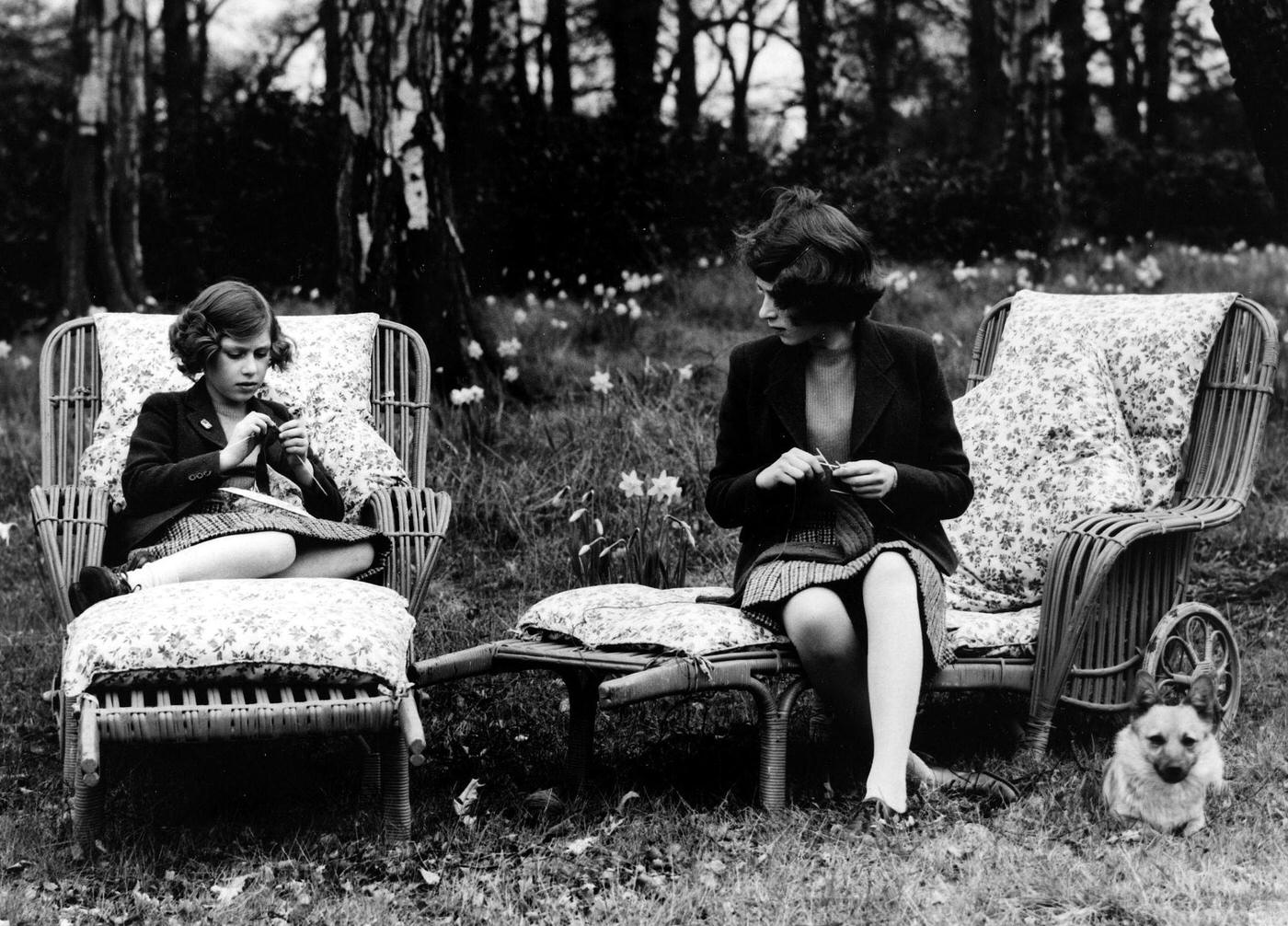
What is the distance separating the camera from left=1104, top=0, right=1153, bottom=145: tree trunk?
20297 millimetres

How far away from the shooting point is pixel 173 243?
438 inches

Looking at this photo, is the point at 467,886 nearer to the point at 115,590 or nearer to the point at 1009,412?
the point at 115,590

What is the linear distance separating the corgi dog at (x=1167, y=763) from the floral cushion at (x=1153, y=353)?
3.30 ft

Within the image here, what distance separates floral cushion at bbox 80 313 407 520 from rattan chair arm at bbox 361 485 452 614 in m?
0.14

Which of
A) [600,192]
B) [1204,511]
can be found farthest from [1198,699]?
[600,192]

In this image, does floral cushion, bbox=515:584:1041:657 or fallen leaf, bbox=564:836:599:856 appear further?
floral cushion, bbox=515:584:1041:657

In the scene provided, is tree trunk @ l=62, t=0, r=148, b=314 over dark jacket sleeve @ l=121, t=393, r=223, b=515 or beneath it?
over

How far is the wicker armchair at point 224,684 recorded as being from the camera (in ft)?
9.73

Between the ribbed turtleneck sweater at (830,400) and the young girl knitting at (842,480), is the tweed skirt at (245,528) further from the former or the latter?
the ribbed turtleneck sweater at (830,400)

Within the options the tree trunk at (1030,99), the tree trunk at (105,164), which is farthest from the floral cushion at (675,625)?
the tree trunk at (1030,99)

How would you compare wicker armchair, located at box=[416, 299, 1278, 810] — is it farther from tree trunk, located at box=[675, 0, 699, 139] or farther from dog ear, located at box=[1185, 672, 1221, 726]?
tree trunk, located at box=[675, 0, 699, 139]

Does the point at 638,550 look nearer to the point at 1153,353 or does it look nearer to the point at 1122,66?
the point at 1153,353

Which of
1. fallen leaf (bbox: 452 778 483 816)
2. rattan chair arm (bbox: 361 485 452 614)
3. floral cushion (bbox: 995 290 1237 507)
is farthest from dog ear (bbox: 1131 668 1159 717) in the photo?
rattan chair arm (bbox: 361 485 452 614)

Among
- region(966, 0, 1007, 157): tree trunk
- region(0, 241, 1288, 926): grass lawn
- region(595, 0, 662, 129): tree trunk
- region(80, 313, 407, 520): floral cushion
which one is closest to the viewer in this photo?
region(0, 241, 1288, 926): grass lawn
